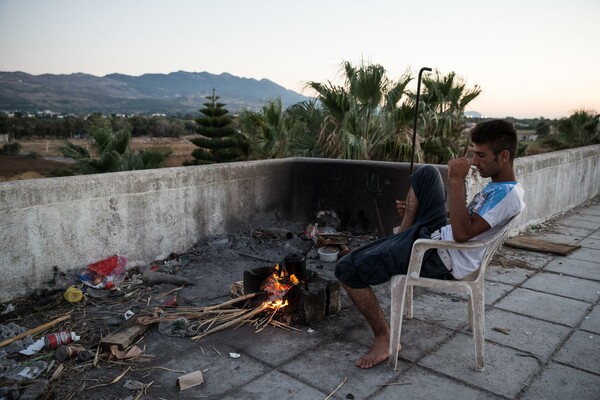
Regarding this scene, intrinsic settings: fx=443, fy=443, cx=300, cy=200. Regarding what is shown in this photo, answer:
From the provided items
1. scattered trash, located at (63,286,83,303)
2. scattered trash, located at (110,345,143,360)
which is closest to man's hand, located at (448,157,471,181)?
scattered trash, located at (110,345,143,360)

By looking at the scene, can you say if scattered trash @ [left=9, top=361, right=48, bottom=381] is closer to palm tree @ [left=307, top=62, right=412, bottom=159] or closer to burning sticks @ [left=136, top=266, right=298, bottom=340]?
burning sticks @ [left=136, top=266, right=298, bottom=340]

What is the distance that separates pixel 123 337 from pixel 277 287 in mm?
1199

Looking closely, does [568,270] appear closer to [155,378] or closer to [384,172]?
[384,172]

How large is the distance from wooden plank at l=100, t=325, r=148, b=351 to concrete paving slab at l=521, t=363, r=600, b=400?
2.50m

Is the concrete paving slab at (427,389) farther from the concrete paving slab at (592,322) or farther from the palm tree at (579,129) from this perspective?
the palm tree at (579,129)

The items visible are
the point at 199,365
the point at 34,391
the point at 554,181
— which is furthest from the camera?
the point at 554,181

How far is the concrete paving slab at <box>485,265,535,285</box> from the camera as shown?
4520 mm

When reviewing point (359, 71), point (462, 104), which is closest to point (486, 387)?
point (359, 71)

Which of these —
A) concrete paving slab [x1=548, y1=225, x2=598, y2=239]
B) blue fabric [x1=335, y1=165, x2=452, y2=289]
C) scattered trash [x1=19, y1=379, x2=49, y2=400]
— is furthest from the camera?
concrete paving slab [x1=548, y1=225, x2=598, y2=239]

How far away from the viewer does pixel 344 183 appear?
246 inches

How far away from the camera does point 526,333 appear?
3.31 m

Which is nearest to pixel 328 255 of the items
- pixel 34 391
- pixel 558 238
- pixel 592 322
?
pixel 592 322

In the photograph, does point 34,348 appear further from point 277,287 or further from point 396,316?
point 396,316

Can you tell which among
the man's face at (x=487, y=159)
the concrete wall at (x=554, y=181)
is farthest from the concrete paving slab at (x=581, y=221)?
the man's face at (x=487, y=159)
